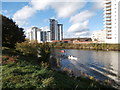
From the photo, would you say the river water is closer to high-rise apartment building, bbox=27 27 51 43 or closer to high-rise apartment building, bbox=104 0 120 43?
high-rise apartment building, bbox=104 0 120 43

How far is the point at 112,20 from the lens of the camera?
4700cm

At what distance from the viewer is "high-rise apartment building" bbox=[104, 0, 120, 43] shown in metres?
44.5

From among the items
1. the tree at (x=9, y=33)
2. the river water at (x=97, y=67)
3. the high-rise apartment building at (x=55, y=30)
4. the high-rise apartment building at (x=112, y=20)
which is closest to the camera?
the river water at (x=97, y=67)

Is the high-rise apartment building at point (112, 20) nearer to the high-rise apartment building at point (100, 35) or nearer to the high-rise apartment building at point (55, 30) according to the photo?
the high-rise apartment building at point (100, 35)

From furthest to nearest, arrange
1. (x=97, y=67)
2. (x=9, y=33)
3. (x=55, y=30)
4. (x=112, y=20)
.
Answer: (x=55, y=30) → (x=112, y=20) → (x=97, y=67) → (x=9, y=33)

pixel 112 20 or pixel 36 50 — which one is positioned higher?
pixel 112 20

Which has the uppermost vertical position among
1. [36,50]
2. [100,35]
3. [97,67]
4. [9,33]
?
[100,35]

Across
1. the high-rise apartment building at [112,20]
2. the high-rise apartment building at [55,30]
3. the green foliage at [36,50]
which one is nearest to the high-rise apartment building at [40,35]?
the high-rise apartment building at [55,30]

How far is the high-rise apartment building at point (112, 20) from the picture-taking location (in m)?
44.5

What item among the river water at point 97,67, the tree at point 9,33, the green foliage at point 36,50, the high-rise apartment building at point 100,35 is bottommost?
the river water at point 97,67

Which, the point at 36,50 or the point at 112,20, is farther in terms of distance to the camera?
the point at 112,20

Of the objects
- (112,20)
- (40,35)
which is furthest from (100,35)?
(40,35)

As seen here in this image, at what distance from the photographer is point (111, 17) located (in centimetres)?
4784

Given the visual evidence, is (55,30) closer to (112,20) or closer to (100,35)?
(100,35)
